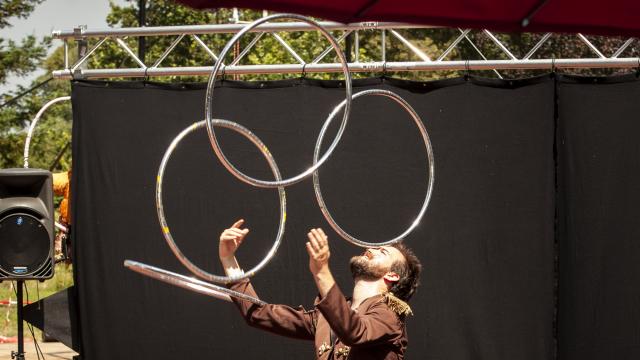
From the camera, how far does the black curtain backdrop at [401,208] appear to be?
22.8 ft

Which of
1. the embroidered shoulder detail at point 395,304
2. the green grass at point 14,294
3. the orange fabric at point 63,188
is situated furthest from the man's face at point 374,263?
the orange fabric at point 63,188

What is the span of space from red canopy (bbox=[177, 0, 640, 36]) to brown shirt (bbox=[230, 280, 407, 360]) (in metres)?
1.71

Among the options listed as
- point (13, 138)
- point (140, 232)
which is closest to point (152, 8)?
point (13, 138)

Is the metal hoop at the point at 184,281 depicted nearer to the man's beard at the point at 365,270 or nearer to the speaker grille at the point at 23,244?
the man's beard at the point at 365,270

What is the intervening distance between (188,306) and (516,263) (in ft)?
7.94

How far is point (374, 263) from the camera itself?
448cm

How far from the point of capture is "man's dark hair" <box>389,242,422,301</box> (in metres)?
4.54

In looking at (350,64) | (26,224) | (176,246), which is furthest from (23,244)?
(350,64)

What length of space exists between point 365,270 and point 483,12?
2105 mm

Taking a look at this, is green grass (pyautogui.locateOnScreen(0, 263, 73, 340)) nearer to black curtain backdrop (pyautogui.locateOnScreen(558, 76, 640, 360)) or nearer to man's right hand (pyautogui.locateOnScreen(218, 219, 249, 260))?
man's right hand (pyautogui.locateOnScreen(218, 219, 249, 260))

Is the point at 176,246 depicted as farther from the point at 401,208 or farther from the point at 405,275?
the point at 401,208

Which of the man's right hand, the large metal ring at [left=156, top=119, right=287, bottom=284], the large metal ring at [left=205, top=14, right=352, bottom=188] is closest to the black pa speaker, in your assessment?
the large metal ring at [left=156, top=119, right=287, bottom=284]

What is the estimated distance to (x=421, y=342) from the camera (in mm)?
6996

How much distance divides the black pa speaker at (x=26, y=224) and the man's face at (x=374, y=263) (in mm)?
3157
